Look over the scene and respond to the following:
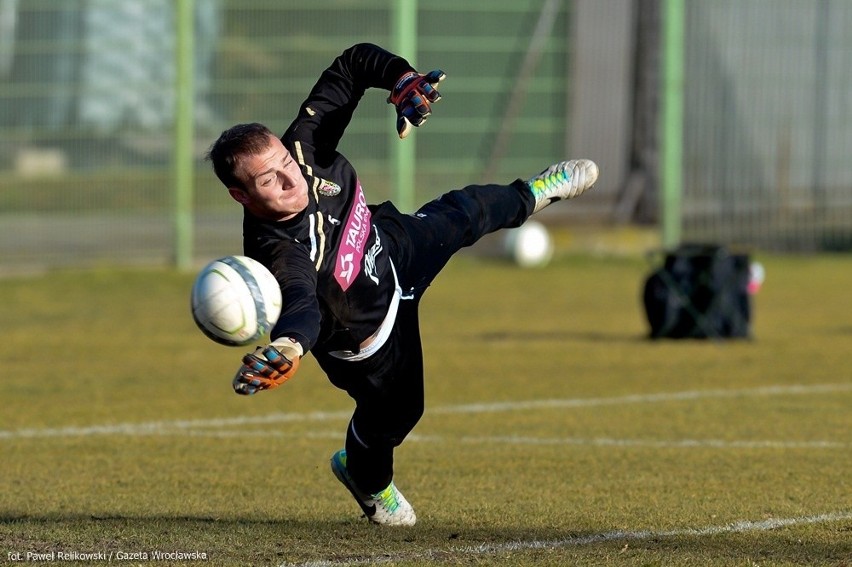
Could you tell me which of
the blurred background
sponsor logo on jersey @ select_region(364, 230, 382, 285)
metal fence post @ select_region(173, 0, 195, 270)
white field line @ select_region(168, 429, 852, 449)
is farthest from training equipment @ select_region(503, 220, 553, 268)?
sponsor logo on jersey @ select_region(364, 230, 382, 285)

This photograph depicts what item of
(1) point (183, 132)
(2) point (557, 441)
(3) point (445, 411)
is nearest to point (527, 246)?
(1) point (183, 132)

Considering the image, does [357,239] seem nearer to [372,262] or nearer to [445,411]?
[372,262]

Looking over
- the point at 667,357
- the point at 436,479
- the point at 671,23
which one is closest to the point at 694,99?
the point at 671,23

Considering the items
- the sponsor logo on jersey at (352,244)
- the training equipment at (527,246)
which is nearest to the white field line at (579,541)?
the sponsor logo on jersey at (352,244)

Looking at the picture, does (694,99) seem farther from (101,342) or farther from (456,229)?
(456,229)

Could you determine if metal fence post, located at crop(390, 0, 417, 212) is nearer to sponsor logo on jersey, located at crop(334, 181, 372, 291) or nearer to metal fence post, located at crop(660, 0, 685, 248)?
metal fence post, located at crop(660, 0, 685, 248)

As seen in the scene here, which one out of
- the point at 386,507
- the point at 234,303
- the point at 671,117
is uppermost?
the point at 671,117

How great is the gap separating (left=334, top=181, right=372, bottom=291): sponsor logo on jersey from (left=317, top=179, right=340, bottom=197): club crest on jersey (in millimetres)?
102

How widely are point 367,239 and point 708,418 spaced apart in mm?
4560

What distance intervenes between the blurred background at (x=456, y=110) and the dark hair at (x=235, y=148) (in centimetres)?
1540

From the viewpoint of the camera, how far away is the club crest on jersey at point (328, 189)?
6437 mm

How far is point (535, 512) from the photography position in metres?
7.09

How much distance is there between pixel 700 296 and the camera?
595 inches

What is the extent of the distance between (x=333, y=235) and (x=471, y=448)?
323 centimetres
